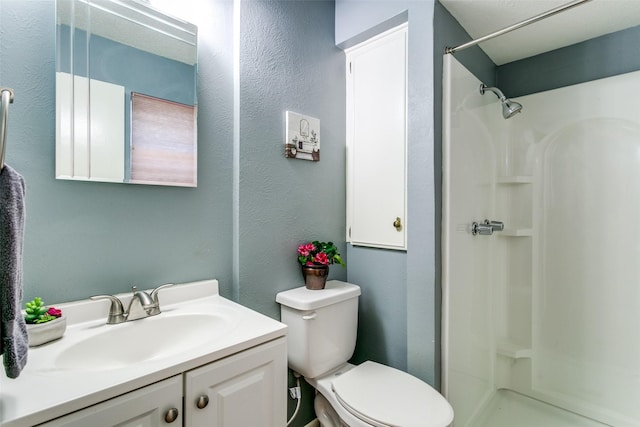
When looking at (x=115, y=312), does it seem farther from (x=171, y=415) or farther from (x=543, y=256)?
(x=543, y=256)

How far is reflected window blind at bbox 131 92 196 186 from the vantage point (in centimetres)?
110

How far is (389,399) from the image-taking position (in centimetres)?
120

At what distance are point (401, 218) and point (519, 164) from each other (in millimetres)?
1148

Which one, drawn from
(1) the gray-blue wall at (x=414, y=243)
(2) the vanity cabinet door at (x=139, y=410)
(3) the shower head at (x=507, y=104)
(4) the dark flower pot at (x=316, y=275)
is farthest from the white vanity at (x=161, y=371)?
(3) the shower head at (x=507, y=104)

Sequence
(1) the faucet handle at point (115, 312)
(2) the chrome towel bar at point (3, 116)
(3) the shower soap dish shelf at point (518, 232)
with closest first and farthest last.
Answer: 1. (2) the chrome towel bar at point (3, 116)
2. (1) the faucet handle at point (115, 312)
3. (3) the shower soap dish shelf at point (518, 232)

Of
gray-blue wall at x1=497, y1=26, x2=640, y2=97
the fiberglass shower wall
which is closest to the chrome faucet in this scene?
the fiberglass shower wall

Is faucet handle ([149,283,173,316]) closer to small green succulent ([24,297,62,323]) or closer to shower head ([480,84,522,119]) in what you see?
small green succulent ([24,297,62,323])

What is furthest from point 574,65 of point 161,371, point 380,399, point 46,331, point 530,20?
point 46,331

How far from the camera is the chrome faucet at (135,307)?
1.01m

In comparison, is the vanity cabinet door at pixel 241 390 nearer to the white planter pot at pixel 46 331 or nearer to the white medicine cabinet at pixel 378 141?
the white planter pot at pixel 46 331

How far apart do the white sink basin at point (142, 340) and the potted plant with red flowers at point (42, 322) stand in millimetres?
65

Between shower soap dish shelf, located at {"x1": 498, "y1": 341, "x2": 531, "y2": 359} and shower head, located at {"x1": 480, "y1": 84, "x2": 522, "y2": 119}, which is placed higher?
shower head, located at {"x1": 480, "y1": 84, "x2": 522, "y2": 119}

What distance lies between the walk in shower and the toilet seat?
26 cm

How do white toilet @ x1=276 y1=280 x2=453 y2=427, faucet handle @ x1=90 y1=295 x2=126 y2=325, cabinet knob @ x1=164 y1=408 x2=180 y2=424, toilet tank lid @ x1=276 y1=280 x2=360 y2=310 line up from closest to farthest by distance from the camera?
cabinet knob @ x1=164 y1=408 x2=180 y2=424 < faucet handle @ x1=90 y1=295 x2=126 y2=325 < white toilet @ x1=276 y1=280 x2=453 y2=427 < toilet tank lid @ x1=276 y1=280 x2=360 y2=310
